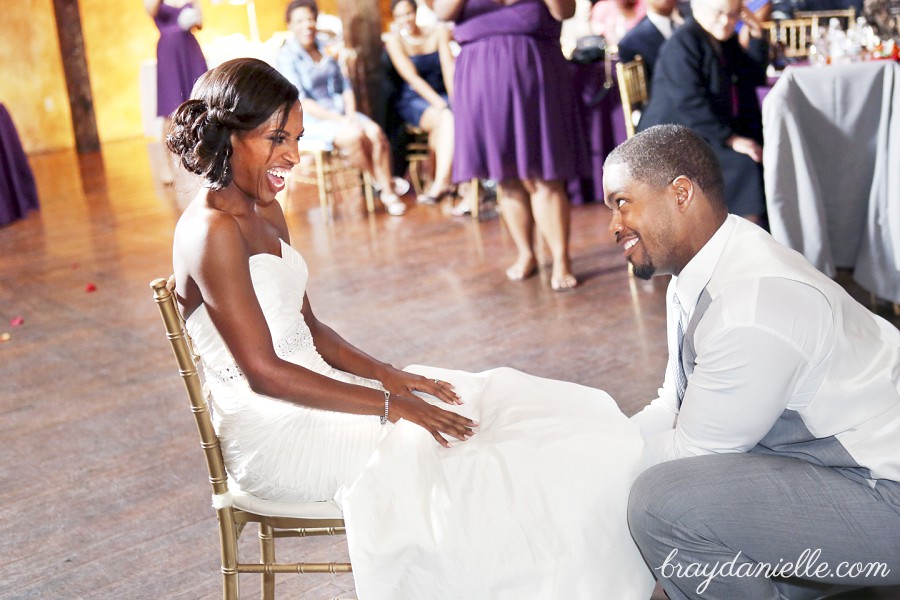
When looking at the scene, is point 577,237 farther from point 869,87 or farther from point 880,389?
point 880,389

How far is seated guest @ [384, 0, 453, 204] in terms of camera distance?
274 inches

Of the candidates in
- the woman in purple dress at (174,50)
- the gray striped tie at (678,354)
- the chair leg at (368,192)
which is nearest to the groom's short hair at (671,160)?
the gray striped tie at (678,354)

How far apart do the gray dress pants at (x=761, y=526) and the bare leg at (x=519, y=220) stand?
313 centimetres

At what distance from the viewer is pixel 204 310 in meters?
1.86

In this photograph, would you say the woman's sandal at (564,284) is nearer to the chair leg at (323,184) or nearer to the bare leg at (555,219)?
the bare leg at (555,219)

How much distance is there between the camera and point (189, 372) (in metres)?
1.75

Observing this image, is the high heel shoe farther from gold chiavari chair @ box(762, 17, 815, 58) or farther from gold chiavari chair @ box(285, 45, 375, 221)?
gold chiavari chair @ box(762, 17, 815, 58)

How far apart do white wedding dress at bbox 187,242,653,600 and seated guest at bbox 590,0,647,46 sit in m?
5.53

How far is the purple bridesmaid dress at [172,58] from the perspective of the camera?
852 cm

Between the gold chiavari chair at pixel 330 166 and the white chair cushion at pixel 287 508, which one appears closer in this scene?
the white chair cushion at pixel 287 508

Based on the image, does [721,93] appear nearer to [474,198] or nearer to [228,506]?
[474,198]

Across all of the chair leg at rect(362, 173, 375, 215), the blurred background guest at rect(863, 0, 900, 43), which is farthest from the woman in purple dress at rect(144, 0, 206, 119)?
the blurred background guest at rect(863, 0, 900, 43)

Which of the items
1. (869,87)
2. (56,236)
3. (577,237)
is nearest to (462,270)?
(577,237)

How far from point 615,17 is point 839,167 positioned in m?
3.91
